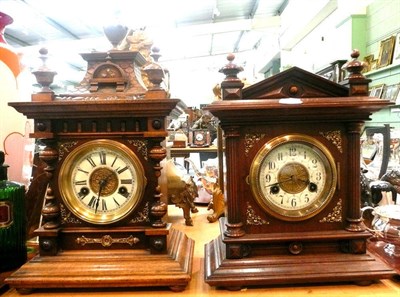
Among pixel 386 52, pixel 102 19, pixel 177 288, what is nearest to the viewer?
pixel 177 288

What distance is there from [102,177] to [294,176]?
423 mm

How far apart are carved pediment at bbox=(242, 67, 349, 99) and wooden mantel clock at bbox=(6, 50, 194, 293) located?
0.18m

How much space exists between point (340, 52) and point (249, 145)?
353cm

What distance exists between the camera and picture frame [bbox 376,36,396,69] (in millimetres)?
2865

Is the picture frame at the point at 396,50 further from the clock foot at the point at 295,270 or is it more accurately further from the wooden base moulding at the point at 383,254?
the clock foot at the point at 295,270

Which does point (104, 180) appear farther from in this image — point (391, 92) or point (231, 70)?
point (391, 92)

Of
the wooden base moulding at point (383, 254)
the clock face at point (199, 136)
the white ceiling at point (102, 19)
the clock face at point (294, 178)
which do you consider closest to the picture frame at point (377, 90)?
the clock face at point (199, 136)

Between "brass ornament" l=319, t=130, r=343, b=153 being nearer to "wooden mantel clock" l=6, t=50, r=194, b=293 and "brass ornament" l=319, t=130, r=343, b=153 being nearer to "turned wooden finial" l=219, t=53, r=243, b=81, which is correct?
"turned wooden finial" l=219, t=53, r=243, b=81

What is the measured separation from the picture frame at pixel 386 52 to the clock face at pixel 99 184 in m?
2.84

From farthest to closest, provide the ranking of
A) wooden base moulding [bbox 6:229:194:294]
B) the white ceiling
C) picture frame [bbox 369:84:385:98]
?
1. the white ceiling
2. picture frame [bbox 369:84:385:98]
3. wooden base moulding [bbox 6:229:194:294]

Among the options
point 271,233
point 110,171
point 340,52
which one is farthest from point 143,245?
point 340,52

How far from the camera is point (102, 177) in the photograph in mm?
772

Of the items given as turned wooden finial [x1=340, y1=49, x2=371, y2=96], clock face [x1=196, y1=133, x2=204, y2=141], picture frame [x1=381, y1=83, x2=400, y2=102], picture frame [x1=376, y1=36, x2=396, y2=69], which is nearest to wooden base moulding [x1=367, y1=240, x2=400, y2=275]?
turned wooden finial [x1=340, y1=49, x2=371, y2=96]

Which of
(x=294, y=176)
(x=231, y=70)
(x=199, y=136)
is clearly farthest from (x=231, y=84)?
(x=199, y=136)
